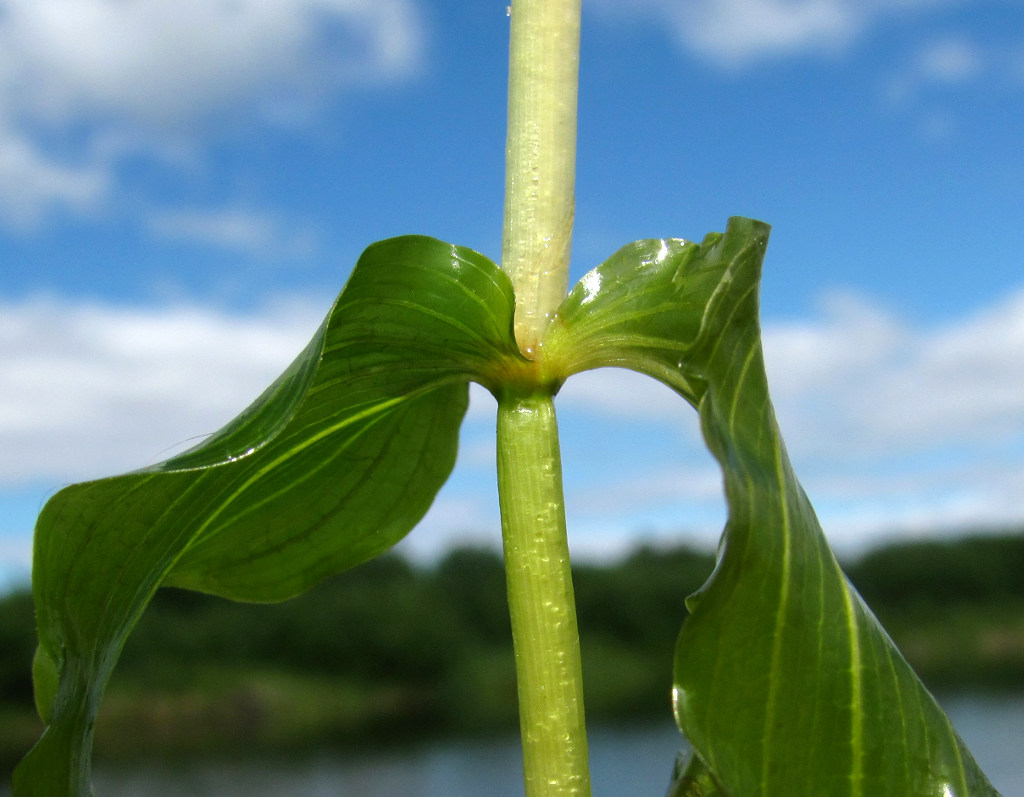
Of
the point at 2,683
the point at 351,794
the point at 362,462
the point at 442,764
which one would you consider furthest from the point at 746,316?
the point at 2,683

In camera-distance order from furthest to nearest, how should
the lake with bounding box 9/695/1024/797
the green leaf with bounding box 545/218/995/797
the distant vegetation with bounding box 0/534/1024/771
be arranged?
the distant vegetation with bounding box 0/534/1024/771
the lake with bounding box 9/695/1024/797
the green leaf with bounding box 545/218/995/797

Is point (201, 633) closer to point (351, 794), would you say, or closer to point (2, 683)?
point (2, 683)

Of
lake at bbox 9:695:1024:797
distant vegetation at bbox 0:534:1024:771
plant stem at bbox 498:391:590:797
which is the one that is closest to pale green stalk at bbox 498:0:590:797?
plant stem at bbox 498:391:590:797

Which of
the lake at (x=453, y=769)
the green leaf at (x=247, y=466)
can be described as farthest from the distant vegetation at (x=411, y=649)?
the green leaf at (x=247, y=466)

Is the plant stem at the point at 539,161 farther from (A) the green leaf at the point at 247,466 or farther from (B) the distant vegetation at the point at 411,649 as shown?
(B) the distant vegetation at the point at 411,649

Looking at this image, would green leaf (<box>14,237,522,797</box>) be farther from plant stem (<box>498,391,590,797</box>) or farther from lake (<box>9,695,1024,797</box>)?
lake (<box>9,695,1024,797</box>)
